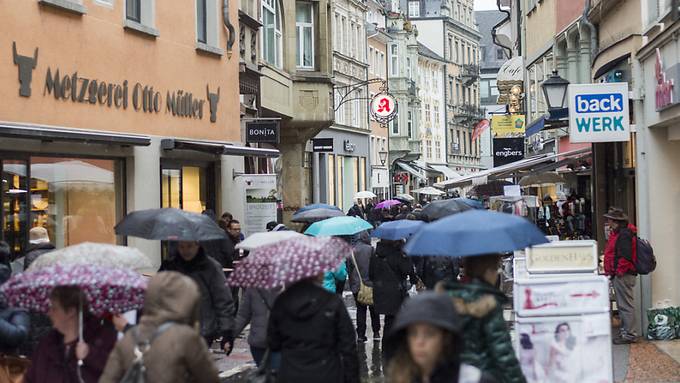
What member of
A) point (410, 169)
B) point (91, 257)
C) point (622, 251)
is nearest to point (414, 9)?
point (410, 169)

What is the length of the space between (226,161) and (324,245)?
16579mm

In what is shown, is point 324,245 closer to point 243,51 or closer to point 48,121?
point 48,121

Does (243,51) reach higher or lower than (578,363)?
higher

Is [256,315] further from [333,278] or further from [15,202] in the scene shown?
[15,202]

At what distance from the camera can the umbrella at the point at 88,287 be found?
6.76m

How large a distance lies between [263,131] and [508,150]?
1317cm

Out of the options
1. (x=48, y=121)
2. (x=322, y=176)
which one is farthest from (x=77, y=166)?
(x=322, y=176)

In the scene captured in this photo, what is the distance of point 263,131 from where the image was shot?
84.2 ft

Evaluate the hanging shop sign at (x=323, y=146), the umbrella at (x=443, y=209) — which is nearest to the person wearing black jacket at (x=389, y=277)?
the umbrella at (x=443, y=209)

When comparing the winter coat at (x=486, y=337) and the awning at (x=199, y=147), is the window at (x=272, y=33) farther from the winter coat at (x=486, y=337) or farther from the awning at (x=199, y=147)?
the winter coat at (x=486, y=337)

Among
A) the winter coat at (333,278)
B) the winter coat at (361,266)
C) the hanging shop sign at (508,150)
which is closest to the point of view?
the winter coat at (333,278)

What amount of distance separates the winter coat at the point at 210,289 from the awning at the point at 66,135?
5.22 metres

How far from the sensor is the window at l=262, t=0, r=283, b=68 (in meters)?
30.8

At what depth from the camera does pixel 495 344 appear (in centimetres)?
644
